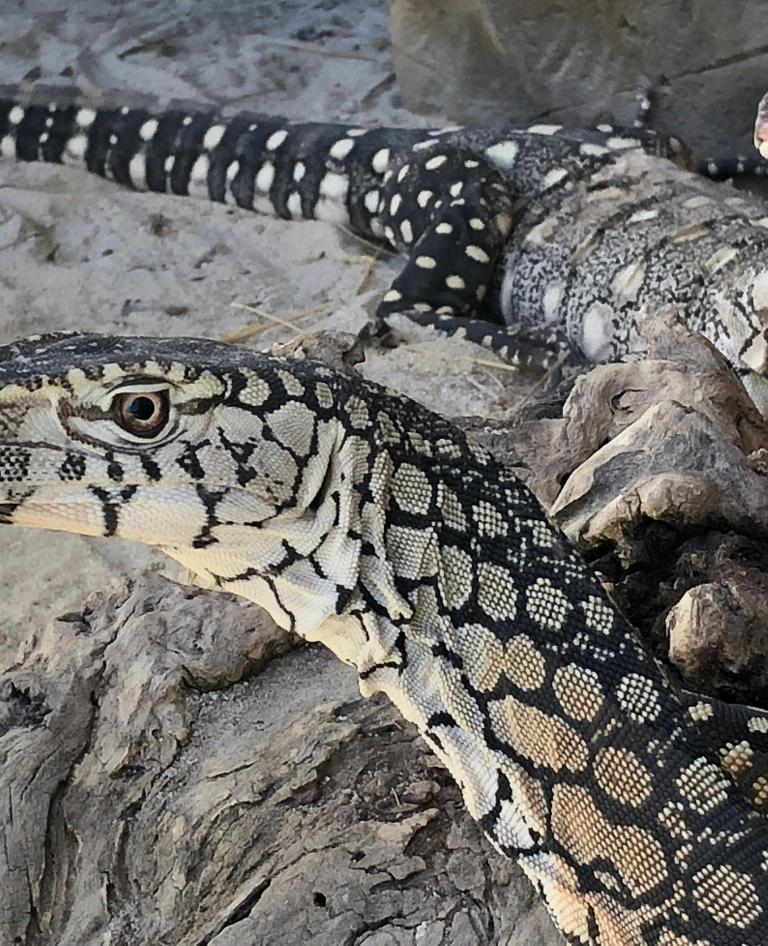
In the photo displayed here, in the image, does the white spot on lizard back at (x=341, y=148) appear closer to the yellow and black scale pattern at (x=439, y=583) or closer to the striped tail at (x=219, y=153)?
the striped tail at (x=219, y=153)

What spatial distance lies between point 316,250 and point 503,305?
1012 millimetres

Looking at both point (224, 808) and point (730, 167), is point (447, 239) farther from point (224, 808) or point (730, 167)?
point (224, 808)

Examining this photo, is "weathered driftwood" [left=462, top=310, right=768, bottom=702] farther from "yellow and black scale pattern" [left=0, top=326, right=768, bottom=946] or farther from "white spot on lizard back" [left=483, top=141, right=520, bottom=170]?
"white spot on lizard back" [left=483, top=141, right=520, bottom=170]

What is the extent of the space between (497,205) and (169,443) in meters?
4.26

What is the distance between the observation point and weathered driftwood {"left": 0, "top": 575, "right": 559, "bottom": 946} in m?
2.12

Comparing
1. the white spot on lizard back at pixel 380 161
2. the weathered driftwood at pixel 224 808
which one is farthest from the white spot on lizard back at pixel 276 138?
the weathered driftwood at pixel 224 808

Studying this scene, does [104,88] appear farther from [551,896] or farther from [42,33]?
[551,896]

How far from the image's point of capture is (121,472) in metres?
1.84

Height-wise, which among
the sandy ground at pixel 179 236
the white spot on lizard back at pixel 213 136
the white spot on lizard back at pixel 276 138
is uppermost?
the white spot on lizard back at pixel 276 138

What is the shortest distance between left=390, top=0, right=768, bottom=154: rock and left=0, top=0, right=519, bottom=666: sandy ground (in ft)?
1.28

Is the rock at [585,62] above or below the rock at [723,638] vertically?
below

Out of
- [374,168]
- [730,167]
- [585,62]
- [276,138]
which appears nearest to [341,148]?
[374,168]

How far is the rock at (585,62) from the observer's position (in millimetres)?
6109

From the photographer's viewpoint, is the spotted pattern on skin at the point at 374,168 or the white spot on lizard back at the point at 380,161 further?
the white spot on lizard back at the point at 380,161
